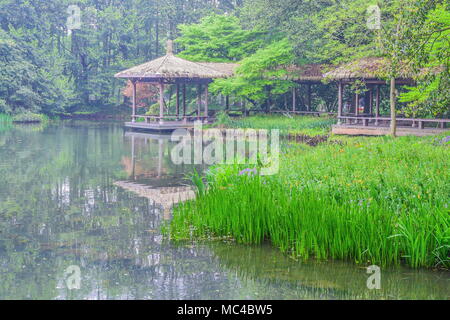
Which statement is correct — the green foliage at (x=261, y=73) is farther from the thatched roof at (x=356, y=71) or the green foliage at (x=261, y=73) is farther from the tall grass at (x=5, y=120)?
the tall grass at (x=5, y=120)

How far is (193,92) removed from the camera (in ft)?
114

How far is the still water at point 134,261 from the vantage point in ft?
19.7

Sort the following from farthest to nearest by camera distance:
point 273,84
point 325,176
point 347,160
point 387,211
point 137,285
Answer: point 273,84, point 347,160, point 325,176, point 387,211, point 137,285

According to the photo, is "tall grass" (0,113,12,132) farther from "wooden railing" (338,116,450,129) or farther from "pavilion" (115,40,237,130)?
"wooden railing" (338,116,450,129)

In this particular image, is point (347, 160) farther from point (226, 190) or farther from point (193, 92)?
point (193, 92)

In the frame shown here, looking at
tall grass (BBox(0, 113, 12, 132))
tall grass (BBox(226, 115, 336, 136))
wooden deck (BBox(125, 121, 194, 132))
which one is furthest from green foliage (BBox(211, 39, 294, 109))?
tall grass (BBox(0, 113, 12, 132))

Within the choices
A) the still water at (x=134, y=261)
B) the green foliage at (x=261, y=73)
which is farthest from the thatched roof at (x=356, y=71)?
the still water at (x=134, y=261)

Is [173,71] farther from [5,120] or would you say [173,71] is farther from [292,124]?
[5,120]

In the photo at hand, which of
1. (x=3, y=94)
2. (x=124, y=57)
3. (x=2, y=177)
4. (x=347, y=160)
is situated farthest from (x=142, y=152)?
(x=124, y=57)

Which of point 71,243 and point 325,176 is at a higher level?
point 325,176

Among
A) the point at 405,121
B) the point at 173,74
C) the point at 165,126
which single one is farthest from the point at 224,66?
the point at 405,121

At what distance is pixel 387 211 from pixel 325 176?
7.99ft

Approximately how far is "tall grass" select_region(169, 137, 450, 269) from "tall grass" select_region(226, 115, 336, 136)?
41.7ft

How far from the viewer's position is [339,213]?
6.71m
